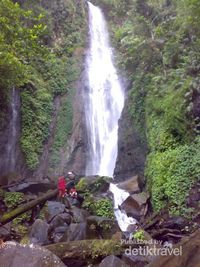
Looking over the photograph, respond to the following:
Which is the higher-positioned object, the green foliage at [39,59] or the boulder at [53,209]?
the green foliage at [39,59]

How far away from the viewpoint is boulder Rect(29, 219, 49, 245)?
839 cm

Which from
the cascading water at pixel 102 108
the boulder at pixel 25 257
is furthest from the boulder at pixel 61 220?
the cascading water at pixel 102 108

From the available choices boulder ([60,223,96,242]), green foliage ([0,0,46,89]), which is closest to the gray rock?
boulder ([60,223,96,242])

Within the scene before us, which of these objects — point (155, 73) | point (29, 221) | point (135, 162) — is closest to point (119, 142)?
point (135, 162)

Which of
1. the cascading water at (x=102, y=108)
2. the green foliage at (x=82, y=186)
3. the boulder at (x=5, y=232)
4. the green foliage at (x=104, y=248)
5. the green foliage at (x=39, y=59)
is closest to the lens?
the green foliage at (x=104, y=248)

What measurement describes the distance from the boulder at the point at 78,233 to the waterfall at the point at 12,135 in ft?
24.3

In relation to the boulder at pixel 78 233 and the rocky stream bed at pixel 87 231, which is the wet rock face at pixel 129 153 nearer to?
the rocky stream bed at pixel 87 231

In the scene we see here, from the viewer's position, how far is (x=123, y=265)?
4.65 meters

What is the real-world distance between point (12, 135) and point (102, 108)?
5652 mm

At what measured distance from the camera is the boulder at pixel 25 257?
12.9ft

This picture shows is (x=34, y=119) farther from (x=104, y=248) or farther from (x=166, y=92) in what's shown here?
(x=104, y=248)

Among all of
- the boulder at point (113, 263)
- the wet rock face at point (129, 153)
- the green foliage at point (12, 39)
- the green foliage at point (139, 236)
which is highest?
the green foliage at point (12, 39)

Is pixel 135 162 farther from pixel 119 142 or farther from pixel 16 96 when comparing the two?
pixel 16 96

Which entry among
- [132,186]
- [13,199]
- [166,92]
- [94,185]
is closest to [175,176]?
[132,186]
